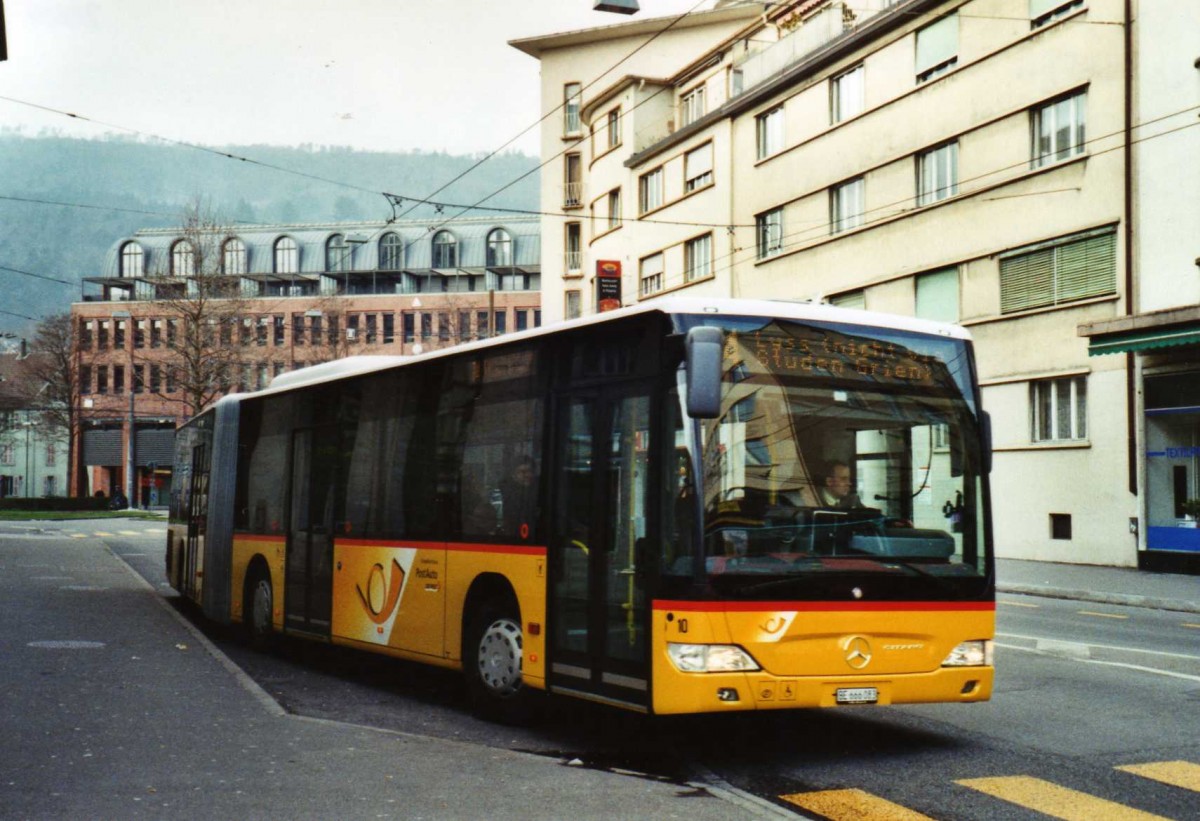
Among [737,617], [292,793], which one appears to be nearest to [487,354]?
[737,617]

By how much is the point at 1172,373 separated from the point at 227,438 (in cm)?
1714

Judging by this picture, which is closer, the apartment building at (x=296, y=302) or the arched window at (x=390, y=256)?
A: the apartment building at (x=296, y=302)

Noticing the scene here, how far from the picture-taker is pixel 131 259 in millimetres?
108250

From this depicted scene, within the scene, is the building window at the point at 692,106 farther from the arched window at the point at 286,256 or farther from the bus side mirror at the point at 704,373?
the arched window at the point at 286,256

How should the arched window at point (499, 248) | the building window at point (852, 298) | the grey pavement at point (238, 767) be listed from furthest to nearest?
1. the arched window at point (499, 248)
2. the building window at point (852, 298)
3. the grey pavement at point (238, 767)

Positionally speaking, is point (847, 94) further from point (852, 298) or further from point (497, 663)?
point (497, 663)

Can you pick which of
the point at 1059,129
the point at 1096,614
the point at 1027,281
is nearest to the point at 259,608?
the point at 1096,614

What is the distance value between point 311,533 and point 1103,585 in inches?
556

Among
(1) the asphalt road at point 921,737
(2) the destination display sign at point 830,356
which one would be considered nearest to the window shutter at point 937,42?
(1) the asphalt road at point 921,737

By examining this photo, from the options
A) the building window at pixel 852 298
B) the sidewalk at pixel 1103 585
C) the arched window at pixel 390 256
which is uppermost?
the arched window at pixel 390 256

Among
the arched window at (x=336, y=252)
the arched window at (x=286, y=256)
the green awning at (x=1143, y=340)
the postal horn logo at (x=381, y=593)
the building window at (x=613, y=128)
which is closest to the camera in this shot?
the postal horn logo at (x=381, y=593)

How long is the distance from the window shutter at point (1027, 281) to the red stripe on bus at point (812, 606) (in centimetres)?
2181

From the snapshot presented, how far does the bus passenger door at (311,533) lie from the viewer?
12.8m

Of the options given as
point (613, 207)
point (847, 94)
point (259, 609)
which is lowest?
point (259, 609)
